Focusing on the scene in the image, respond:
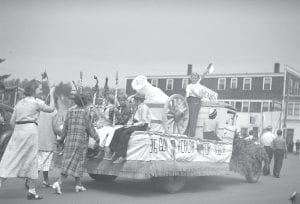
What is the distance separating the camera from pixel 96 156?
8523 mm

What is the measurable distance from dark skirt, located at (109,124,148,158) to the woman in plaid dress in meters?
0.32

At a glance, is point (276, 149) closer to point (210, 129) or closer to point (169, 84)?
point (210, 129)

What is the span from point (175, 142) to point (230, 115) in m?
3.85

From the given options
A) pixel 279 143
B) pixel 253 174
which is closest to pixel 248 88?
pixel 279 143

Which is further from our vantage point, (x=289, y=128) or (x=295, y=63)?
(x=289, y=128)

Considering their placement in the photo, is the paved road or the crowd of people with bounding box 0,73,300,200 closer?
the crowd of people with bounding box 0,73,300,200

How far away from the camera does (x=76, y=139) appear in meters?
7.95

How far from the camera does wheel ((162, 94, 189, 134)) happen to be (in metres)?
9.98

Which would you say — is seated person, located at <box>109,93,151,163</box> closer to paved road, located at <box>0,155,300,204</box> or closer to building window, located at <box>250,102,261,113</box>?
paved road, located at <box>0,155,300,204</box>

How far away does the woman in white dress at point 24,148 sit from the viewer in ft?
23.2

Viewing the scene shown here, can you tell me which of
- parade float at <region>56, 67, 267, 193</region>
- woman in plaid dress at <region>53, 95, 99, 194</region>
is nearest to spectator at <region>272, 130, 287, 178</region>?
parade float at <region>56, 67, 267, 193</region>

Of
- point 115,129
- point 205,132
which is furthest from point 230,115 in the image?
point 115,129

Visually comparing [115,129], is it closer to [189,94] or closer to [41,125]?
[41,125]

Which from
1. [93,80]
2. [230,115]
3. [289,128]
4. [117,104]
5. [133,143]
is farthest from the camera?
[289,128]
